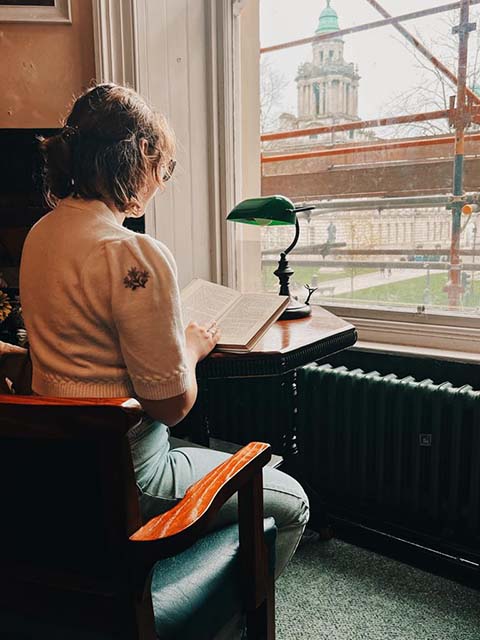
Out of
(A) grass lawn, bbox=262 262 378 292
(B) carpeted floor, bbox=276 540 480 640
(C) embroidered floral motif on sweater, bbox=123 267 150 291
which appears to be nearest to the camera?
(C) embroidered floral motif on sweater, bbox=123 267 150 291

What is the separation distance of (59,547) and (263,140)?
6.47ft

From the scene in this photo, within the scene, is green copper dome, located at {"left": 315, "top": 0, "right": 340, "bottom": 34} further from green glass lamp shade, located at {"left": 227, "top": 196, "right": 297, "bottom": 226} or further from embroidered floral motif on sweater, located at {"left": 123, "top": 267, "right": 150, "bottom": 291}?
embroidered floral motif on sweater, located at {"left": 123, "top": 267, "right": 150, "bottom": 291}

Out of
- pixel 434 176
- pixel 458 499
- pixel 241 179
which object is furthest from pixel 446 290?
pixel 241 179

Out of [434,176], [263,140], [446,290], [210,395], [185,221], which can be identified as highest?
[263,140]

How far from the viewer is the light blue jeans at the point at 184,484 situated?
1.10m

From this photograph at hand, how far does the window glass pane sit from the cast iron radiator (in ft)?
1.31

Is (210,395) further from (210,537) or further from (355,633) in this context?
(210,537)

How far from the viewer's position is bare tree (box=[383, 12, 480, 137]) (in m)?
1.98

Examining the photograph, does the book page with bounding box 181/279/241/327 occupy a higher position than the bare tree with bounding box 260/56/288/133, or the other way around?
the bare tree with bounding box 260/56/288/133

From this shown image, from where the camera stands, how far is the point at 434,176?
2084mm

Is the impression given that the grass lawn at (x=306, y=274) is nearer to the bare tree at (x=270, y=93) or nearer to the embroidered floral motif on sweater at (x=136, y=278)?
the bare tree at (x=270, y=93)

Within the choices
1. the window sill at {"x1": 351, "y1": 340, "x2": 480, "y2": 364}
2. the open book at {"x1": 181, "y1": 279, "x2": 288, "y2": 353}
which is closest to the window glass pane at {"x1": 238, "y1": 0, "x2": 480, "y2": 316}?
the window sill at {"x1": 351, "y1": 340, "x2": 480, "y2": 364}

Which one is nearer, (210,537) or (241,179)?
(210,537)

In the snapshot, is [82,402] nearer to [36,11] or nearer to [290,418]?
[290,418]
